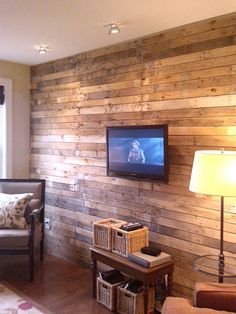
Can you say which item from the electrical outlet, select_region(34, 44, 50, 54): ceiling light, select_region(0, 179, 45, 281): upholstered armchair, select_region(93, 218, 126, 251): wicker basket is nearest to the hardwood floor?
select_region(0, 179, 45, 281): upholstered armchair

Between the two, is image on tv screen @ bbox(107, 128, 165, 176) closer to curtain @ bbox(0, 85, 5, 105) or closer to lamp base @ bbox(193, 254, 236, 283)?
lamp base @ bbox(193, 254, 236, 283)

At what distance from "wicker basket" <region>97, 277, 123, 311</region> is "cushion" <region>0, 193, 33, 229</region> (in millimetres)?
1128

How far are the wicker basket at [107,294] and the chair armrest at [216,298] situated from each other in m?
1.13

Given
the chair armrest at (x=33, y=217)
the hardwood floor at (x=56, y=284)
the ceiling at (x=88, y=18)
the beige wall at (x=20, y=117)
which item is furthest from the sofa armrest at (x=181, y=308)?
the beige wall at (x=20, y=117)

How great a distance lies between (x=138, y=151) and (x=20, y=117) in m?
2.08

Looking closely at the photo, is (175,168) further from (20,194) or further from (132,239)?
(20,194)

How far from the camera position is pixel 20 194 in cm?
391

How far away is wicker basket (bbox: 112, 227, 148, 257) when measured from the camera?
2.89 m

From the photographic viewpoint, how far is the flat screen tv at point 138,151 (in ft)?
9.70

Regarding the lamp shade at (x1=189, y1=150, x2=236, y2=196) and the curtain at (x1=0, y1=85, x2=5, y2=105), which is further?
the curtain at (x1=0, y1=85, x2=5, y2=105)

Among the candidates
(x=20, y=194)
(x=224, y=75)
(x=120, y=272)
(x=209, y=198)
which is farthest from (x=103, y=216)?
(x=224, y=75)

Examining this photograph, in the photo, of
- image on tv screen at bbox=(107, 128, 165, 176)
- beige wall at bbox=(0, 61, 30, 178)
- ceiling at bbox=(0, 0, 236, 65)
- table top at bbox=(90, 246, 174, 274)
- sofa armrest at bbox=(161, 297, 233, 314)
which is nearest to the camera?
sofa armrest at bbox=(161, 297, 233, 314)

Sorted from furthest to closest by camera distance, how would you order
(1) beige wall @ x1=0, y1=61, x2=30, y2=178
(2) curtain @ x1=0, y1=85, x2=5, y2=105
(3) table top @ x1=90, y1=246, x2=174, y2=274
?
(1) beige wall @ x1=0, y1=61, x2=30, y2=178 < (2) curtain @ x1=0, y1=85, x2=5, y2=105 < (3) table top @ x1=90, y1=246, x2=174, y2=274

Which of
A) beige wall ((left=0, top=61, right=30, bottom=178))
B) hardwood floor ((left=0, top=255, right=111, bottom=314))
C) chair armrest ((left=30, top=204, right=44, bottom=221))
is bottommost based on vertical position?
hardwood floor ((left=0, top=255, right=111, bottom=314))
